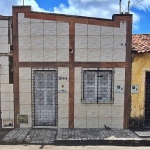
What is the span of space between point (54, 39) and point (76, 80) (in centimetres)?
219

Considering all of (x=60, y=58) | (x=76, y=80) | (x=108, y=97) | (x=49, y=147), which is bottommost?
(x=49, y=147)

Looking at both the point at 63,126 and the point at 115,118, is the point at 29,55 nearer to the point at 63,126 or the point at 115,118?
the point at 63,126

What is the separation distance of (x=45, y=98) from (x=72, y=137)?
245 cm

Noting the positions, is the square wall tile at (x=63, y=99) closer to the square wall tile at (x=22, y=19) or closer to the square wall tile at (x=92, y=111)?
the square wall tile at (x=92, y=111)

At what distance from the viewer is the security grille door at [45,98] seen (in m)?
11.1

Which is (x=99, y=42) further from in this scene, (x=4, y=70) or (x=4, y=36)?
(x=4, y=70)

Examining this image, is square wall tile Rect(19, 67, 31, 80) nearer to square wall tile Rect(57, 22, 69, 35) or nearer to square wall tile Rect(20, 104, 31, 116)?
square wall tile Rect(20, 104, 31, 116)

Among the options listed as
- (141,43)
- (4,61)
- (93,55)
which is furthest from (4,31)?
(141,43)

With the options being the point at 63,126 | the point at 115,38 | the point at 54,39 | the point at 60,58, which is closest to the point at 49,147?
the point at 63,126

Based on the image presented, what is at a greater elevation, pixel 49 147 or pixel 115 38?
pixel 115 38

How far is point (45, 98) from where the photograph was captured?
1123 centimetres

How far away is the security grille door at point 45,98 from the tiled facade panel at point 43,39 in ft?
2.71

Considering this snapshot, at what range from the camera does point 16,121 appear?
36.6 feet

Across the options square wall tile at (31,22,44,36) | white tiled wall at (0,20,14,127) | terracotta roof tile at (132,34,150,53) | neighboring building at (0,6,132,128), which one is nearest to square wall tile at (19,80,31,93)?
neighboring building at (0,6,132,128)
